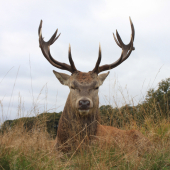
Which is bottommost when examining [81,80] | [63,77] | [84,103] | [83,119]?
[83,119]

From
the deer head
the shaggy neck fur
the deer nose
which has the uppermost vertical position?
the deer head

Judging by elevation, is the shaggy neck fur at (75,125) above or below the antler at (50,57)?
below

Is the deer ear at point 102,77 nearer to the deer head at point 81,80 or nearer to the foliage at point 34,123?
the deer head at point 81,80

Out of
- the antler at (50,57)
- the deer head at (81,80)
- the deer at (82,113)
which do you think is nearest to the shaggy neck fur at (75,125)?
the deer at (82,113)

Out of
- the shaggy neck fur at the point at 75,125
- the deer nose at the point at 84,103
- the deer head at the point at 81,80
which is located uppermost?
the deer head at the point at 81,80

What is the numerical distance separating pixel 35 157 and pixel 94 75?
229 centimetres

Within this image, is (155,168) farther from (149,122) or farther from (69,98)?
(149,122)

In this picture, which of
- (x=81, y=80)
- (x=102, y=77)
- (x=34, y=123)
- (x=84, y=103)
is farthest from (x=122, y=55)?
(x=34, y=123)

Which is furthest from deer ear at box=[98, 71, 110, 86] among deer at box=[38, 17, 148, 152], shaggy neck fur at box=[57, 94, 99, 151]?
shaggy neck fur at box=[57, 94, 99, 151]

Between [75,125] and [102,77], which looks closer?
[75,125]

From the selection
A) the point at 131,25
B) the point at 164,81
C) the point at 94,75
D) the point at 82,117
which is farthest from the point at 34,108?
the point at 164,81

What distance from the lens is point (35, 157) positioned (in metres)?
2.89

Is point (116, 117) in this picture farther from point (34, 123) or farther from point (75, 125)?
point (34, 123)

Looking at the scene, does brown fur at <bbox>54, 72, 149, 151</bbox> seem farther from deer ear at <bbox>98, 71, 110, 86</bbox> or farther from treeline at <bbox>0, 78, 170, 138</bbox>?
deer ear at <bbox>98, 71, 110, 86</bbox>
